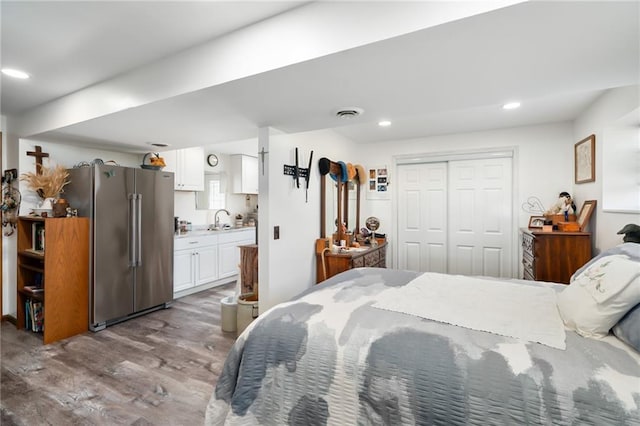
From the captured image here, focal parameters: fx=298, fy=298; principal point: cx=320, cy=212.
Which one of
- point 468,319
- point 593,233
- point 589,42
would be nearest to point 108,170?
point 468,319

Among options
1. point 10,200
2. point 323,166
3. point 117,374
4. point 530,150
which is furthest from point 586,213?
point 10,200

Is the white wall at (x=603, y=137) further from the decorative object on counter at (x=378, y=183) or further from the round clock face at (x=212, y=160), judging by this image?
the round clock face at (x=212, y=160)

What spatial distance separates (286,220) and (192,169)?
255 cm

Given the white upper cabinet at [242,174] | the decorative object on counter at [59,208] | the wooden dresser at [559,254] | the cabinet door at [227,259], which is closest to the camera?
the wooden dresser at [559,254]

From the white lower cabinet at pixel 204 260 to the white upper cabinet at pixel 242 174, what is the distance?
814 millimetres

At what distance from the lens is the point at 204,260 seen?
4488 millimetres

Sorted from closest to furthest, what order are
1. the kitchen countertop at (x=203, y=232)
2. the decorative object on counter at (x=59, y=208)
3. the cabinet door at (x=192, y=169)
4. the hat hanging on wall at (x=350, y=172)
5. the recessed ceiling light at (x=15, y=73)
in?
the recessed ceiling light at (x=15, y=73), the decorative object on counter at (x=59, y=208), the hat hanging on wall at (x=350, y=172), the kitchen countertop at (x=203, y=232), the cabinet door at (x=192, y=169)

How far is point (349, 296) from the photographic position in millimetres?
1722

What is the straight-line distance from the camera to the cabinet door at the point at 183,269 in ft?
13.3

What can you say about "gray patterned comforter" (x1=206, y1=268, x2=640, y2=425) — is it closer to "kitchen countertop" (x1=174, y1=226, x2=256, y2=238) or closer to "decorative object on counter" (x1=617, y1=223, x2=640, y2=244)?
"decorative object on counter" (x1=617, y1=223, x2=640, y2=244)

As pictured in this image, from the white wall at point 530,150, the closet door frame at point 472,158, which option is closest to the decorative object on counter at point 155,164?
the closet door frame at point 472,158

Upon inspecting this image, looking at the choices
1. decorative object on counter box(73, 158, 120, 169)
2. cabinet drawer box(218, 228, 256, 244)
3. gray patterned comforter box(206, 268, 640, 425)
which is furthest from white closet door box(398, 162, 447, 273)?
decorative object on counter box(73, 158, 120, 169)

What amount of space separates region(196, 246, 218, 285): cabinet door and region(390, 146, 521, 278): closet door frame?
2772 millimetres

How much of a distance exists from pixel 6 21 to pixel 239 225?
164 inches
